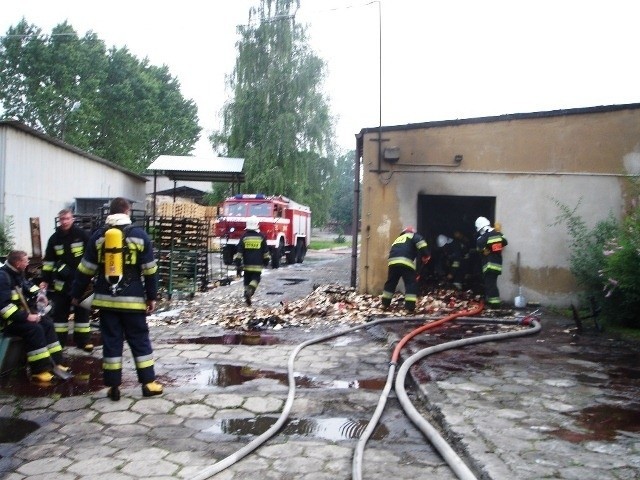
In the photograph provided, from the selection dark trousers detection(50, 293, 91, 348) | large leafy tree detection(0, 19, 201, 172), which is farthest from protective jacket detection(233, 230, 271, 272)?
large leafy tree detection(0, 19, 201, 172)

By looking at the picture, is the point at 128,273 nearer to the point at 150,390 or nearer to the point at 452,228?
the point at 150,390

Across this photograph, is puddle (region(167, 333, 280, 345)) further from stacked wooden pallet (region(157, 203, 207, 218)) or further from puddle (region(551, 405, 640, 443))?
stacked wooden pallet (region(157, 203, 207, 218))

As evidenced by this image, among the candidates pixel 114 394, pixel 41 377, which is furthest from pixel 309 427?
pixel 41 377

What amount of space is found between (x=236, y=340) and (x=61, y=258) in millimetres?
2475

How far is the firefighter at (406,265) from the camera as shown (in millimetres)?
10211

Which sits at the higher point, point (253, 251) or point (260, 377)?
point (253, 251)

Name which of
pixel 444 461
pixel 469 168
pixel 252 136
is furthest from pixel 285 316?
pixel 252 136

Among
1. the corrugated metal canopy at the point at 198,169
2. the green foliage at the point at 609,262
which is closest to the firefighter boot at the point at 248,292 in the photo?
the green foliage at the point at 609,262

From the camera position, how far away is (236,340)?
814 centimetres

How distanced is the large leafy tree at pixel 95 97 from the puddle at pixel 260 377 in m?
33.1

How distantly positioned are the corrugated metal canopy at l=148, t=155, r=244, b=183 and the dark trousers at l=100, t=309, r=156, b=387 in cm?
1624

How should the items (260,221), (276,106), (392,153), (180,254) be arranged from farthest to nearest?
(276,106), (260,221), (180,254), (392,153)

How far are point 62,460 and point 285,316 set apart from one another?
19.5 feet

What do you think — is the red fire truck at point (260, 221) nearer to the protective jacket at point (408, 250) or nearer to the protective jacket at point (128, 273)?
the protective jacket at point (408, 250)
